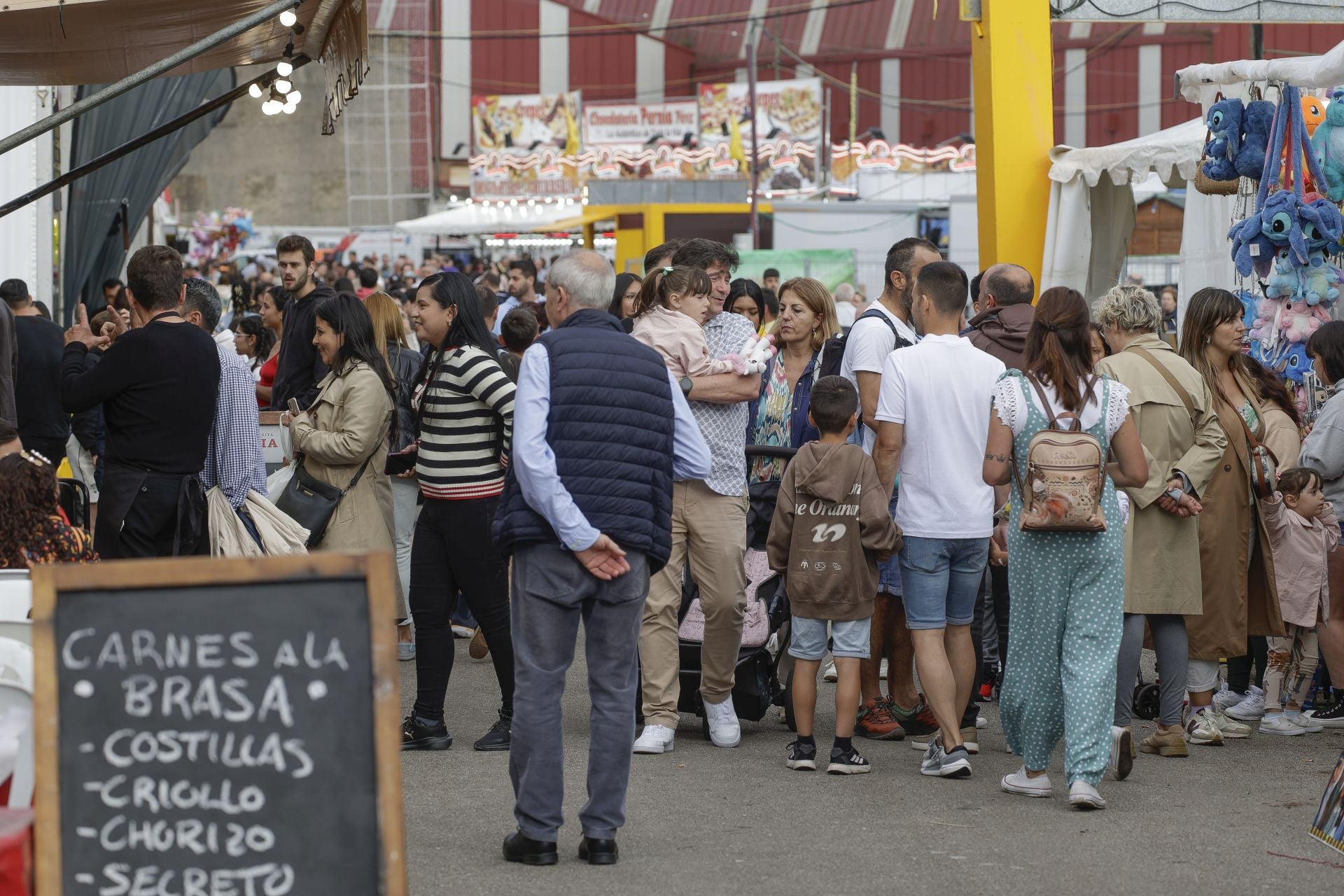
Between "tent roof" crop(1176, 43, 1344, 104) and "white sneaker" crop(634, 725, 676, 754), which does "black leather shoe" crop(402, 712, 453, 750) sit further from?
"tent roof" crop(1176, 43, 1344, 104)

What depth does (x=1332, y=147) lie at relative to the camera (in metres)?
8.12

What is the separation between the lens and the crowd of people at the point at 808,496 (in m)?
5.09

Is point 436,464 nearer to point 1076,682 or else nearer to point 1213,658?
point 1076,682

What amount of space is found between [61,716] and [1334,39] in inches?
1746

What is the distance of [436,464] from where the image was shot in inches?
261

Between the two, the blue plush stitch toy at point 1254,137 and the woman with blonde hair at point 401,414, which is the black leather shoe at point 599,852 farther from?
the blue plush stitch toy at point 1254,137

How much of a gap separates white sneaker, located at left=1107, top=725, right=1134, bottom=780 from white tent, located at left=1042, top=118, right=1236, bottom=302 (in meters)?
5.71

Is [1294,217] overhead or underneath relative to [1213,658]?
overhead

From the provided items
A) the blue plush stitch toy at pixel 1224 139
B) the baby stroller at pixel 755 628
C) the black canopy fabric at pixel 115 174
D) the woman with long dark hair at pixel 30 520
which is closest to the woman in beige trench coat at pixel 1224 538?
the baby stroller at pixel 755 628

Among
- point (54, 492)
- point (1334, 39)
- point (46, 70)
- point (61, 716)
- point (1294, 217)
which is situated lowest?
point (61, 716)

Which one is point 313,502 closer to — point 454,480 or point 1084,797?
point 454,480

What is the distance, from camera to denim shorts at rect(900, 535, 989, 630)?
6320 mm

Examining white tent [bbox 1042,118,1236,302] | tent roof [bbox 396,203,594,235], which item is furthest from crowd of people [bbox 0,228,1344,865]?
tent roof [bbox 396,203,594,235]

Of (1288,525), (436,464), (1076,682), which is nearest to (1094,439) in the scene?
(1076,682)
